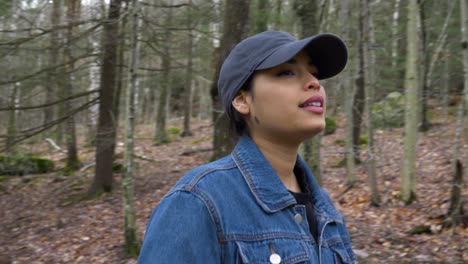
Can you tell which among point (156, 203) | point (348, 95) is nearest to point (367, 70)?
point (348, 95)

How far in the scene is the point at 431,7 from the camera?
51.5ft

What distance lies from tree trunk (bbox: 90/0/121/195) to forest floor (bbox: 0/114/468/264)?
484 millimetres

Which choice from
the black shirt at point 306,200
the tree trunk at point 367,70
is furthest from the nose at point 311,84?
the tree trunk at point 367,70

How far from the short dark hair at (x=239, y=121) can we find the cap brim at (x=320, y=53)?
3.7 inches

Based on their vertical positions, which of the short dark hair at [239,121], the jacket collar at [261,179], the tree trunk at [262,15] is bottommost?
the jacket collar at [261,179]

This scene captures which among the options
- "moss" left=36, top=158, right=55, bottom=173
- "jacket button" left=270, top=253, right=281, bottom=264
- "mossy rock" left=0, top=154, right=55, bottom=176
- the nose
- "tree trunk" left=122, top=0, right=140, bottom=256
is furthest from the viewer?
"moss" left=36, top=158, right=55, bottom=173

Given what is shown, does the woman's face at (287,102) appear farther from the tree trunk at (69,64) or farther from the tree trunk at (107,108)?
the tree trunk at (69,64)

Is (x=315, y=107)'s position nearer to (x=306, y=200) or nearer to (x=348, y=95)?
(x=306, y=200)

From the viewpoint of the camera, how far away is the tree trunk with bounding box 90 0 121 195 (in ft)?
29.5

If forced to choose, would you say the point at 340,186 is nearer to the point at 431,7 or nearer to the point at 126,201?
the point at 126,201

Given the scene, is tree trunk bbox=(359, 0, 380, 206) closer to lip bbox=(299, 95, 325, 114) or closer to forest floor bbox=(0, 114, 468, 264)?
forest floor bbox=(0, 114, 468, 264)

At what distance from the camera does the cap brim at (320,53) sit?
68.0 inches

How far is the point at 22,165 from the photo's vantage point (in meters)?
14.6

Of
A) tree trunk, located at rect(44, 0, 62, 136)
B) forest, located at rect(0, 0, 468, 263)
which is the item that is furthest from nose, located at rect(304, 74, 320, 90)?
tree trunk, located at rect(44, 0, 62, 136)
